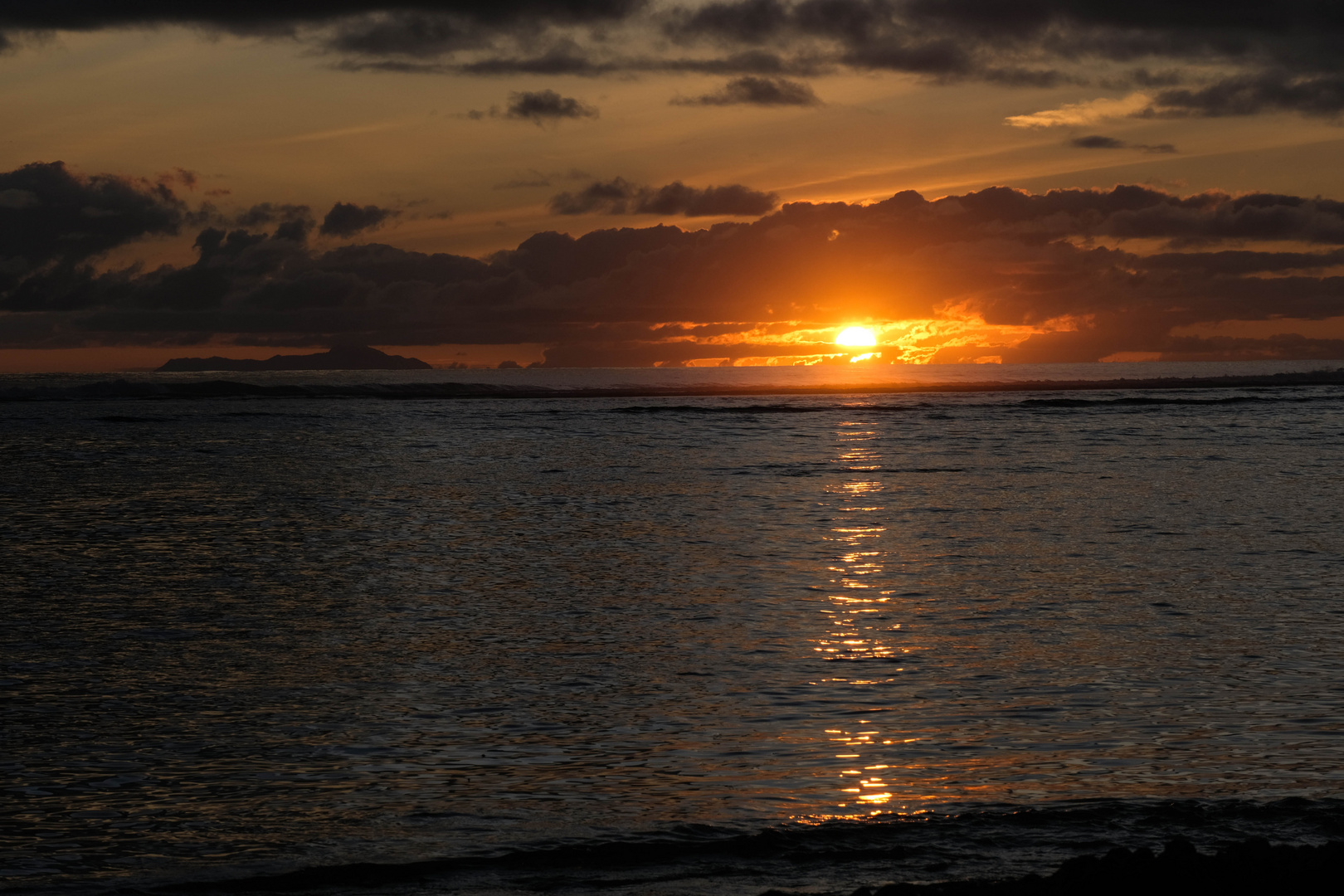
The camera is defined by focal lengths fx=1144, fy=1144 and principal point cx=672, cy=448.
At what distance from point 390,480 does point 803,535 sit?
20.3 metres

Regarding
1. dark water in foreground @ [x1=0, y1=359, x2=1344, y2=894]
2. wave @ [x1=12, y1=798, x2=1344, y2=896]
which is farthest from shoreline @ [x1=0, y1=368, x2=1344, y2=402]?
wave @ [x1=12, y1=798, x2=1344, y2=896]

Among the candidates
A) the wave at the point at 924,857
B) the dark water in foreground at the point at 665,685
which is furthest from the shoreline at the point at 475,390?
the wave at the point at 924,857

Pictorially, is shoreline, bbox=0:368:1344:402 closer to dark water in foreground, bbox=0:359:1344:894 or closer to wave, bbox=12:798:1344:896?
dark water in foreground, bbox=0:359:1344:894

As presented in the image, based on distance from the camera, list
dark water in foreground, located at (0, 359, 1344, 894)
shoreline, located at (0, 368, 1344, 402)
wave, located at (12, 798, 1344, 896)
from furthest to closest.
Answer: shoreline, located at (0, 368, 1344, 402) → dark water in foreground, located at (0, 359, 1344, 894) → wave, located at (12, 798, 1344, 896)

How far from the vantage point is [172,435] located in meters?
71.7

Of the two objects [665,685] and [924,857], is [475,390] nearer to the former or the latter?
[665,685]

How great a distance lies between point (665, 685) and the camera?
43.0 ft

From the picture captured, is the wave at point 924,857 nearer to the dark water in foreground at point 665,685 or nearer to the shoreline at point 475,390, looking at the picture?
the dark water in foreground at point 665,685

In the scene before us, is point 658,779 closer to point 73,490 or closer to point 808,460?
point 73,490

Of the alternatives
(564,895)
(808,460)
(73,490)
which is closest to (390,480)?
(73,490)

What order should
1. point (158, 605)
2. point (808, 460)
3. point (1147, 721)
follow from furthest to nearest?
1. point (808, 460)
2. point (158, 605)
3. point (1147, 721)

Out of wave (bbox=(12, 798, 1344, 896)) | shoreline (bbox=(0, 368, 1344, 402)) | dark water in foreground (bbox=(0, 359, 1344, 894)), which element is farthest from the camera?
shoreline (bbox=(0, 368, 1344, 402))

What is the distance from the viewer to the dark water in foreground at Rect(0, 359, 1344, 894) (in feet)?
28.3

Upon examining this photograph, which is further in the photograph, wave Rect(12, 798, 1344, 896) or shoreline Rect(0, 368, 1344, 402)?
shoreline Rect(0, 368, 1344, 402)
